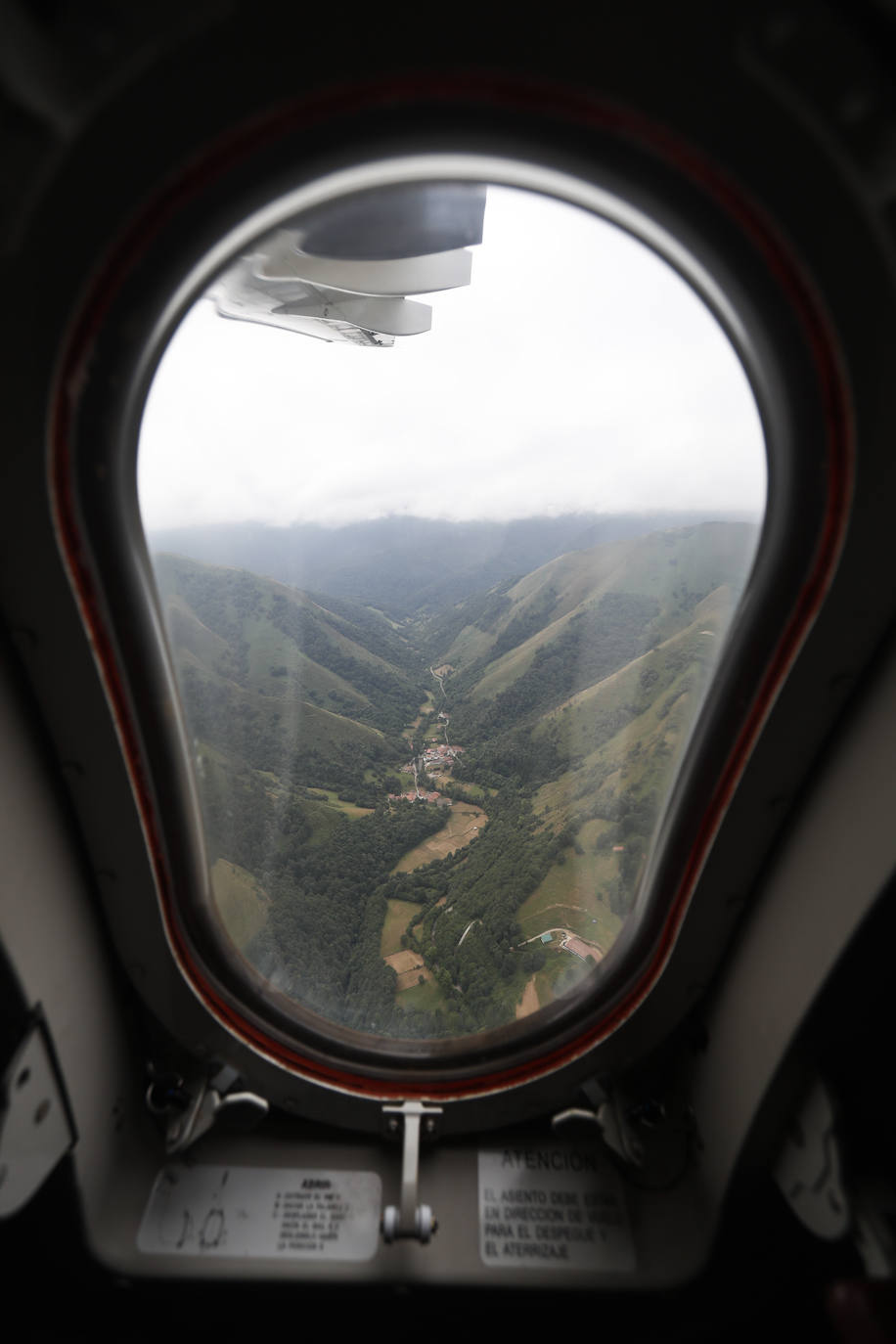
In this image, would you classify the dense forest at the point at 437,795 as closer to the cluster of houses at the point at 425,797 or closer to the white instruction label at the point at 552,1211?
the cluster of houses at the point at 425,797

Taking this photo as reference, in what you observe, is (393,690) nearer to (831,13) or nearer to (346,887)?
Answer: (346,887)

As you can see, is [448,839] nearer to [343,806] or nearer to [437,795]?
[437,795]

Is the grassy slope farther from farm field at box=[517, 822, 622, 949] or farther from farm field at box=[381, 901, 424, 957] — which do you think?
farm field at box=[517, 822, 622, 949]

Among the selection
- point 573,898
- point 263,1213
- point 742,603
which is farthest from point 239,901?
point 742,603

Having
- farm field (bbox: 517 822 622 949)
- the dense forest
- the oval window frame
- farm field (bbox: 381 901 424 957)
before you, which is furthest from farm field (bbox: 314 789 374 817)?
farm field (bbox: 517 822 622 949)

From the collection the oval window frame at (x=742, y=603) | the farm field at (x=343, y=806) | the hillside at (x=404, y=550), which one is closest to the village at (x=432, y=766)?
the farm field at (x=343, y=806)

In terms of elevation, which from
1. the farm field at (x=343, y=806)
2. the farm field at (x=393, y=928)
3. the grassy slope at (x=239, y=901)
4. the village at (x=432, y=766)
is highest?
the village at (x=432, y=766)
